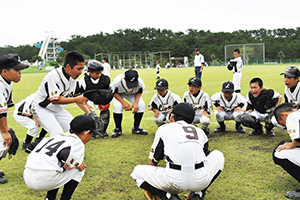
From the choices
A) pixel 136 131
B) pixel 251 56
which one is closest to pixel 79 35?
pixel 251 56

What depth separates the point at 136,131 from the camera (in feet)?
23.7

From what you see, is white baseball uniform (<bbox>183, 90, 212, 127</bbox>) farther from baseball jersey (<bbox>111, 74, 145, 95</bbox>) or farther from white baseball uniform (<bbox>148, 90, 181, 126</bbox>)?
baseball jersey (<bbox>111, 74, 145, 95</bbox>)

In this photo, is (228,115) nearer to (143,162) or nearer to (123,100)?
(123,100)

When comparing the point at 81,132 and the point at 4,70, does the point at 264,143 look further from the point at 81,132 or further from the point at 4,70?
the point at 4,70

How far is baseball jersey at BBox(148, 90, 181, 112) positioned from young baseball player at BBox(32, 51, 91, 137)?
238 centimetres

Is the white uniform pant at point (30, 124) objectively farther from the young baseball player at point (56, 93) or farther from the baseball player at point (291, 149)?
the baseball player at point (291, 149)

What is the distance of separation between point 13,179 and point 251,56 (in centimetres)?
6789

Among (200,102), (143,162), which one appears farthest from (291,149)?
(200,102)

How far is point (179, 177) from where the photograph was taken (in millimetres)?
3164

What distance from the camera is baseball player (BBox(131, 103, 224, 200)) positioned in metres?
3.16

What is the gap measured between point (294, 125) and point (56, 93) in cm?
374

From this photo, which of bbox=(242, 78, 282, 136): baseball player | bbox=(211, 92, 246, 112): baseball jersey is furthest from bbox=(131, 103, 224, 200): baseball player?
bbox=(211, 92, 246, 112): baseball jersey

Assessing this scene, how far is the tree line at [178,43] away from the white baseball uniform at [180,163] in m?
88.9

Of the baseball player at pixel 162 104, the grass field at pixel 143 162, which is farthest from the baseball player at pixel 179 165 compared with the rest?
the baseball player at pixel 162 104
